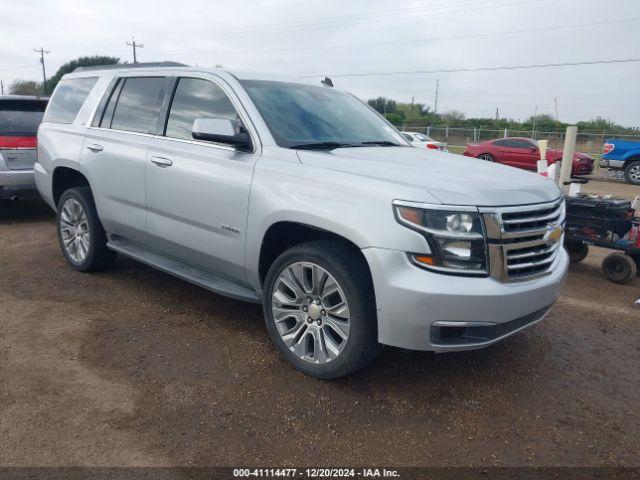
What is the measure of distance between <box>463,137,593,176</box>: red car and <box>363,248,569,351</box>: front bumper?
17721mm

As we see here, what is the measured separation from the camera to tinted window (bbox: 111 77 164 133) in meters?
4.64

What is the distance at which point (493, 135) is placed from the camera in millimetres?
34000

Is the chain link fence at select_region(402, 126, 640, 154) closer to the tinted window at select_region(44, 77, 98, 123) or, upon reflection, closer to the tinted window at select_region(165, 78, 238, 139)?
the tinted window at select_region(44, 77, 98, 123)

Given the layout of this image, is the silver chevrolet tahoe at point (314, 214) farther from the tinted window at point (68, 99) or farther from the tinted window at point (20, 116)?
the tinted window at point (20, 116)

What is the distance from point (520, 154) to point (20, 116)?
1679cm

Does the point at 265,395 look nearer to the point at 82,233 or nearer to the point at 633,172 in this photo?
the point at 82,233

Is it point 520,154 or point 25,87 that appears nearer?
point 520,154

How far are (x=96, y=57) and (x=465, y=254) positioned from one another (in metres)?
66.6

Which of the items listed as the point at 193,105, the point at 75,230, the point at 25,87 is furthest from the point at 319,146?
the point at 25,87

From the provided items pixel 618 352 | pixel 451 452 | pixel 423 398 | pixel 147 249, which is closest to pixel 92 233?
pixel 147 249

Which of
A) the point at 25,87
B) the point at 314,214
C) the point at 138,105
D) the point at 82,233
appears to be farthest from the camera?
the point at 25,87

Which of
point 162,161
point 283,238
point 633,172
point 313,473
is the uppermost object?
point 162,161

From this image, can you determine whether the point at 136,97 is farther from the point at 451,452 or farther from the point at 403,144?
the point at 451,452

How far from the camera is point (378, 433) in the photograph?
3.02 m
